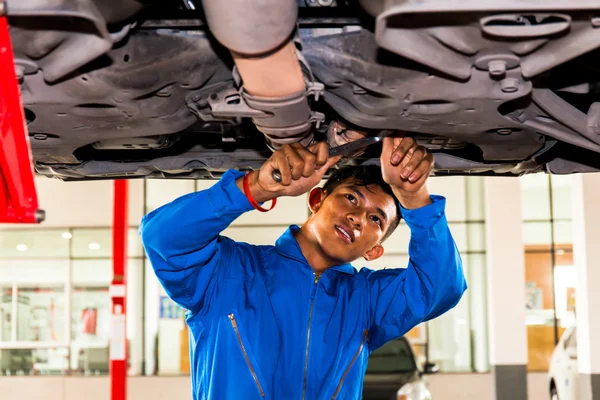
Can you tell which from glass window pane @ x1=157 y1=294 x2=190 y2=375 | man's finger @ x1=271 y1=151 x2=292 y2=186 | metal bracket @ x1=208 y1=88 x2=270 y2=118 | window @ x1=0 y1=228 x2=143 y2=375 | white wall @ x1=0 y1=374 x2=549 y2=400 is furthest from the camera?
window @ x1=0 y1=228 x2=143 y2=375

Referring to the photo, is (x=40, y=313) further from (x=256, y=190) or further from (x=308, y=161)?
(x=308, y=161)

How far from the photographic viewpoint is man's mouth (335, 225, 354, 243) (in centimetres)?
281

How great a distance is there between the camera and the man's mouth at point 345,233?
2814 millimetres

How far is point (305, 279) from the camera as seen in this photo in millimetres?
2855

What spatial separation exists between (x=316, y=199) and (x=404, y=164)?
28.0 inches

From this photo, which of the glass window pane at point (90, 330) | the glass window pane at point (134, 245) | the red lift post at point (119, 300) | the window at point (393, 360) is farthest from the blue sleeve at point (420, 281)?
the glass window pane at point (90, 330)

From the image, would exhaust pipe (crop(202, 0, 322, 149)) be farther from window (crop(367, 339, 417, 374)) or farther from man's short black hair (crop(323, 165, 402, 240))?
window (crop(367, 339, 417, 374))

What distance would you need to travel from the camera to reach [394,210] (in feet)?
9.80

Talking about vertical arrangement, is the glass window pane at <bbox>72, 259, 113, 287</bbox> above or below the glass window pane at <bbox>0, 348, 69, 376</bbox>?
above

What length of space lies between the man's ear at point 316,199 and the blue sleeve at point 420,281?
0.34m

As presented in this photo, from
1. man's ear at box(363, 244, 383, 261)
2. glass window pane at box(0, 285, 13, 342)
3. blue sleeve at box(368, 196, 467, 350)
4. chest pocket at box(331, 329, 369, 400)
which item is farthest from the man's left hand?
glass window pane at box(0, 285, 13, 342)

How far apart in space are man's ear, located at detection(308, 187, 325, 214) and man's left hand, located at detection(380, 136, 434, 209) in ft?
1.76

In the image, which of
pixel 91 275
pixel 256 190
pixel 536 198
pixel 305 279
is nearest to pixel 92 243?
pixel 91 275

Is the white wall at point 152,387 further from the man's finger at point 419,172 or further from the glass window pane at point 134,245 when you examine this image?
the man's finger at point 419,172
